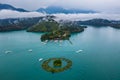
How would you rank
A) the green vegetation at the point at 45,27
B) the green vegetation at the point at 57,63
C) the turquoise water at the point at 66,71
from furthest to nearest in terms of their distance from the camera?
the green vegetation at the point at 45,27 → the green vegetation at the point at 57,63 → the turquoise water at the point at 66,71

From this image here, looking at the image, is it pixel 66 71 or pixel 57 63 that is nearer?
pixel 66 71

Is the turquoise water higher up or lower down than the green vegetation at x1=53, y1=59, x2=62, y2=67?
lower down

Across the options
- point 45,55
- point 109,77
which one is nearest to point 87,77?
point 109,77

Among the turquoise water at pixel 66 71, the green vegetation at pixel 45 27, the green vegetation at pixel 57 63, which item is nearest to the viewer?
the turquoise water at pixel 66 71

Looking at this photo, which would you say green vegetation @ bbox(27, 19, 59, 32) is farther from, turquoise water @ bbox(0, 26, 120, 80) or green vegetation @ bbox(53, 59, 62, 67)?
green vegetation @ bbox(53, 59, 62, 67)

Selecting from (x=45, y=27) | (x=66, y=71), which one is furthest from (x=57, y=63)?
(x=45, y=27)

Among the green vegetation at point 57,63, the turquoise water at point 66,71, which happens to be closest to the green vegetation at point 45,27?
the turquoise water at point 66,71

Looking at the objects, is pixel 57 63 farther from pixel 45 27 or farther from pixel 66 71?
pixel 45 27

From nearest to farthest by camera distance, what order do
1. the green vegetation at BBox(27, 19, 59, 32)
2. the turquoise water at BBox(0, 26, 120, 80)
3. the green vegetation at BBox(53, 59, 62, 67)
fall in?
1. the turquoise water at BBox(0, 26, 120, 80)
2. the green vegetation at BBox(53, 59, 62, 67)
3. the green vegetation at BBox(27, 19, 59, 32)

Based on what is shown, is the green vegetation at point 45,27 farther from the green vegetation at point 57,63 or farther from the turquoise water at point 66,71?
the green vegetation at point 57,63

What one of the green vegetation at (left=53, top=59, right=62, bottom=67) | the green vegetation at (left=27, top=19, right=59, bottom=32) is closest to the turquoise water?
the green vegetation at (left=53, top=59, right=62, bottom=67)

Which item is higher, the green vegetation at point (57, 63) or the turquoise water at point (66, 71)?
the green vegetation at point (57, 63)
